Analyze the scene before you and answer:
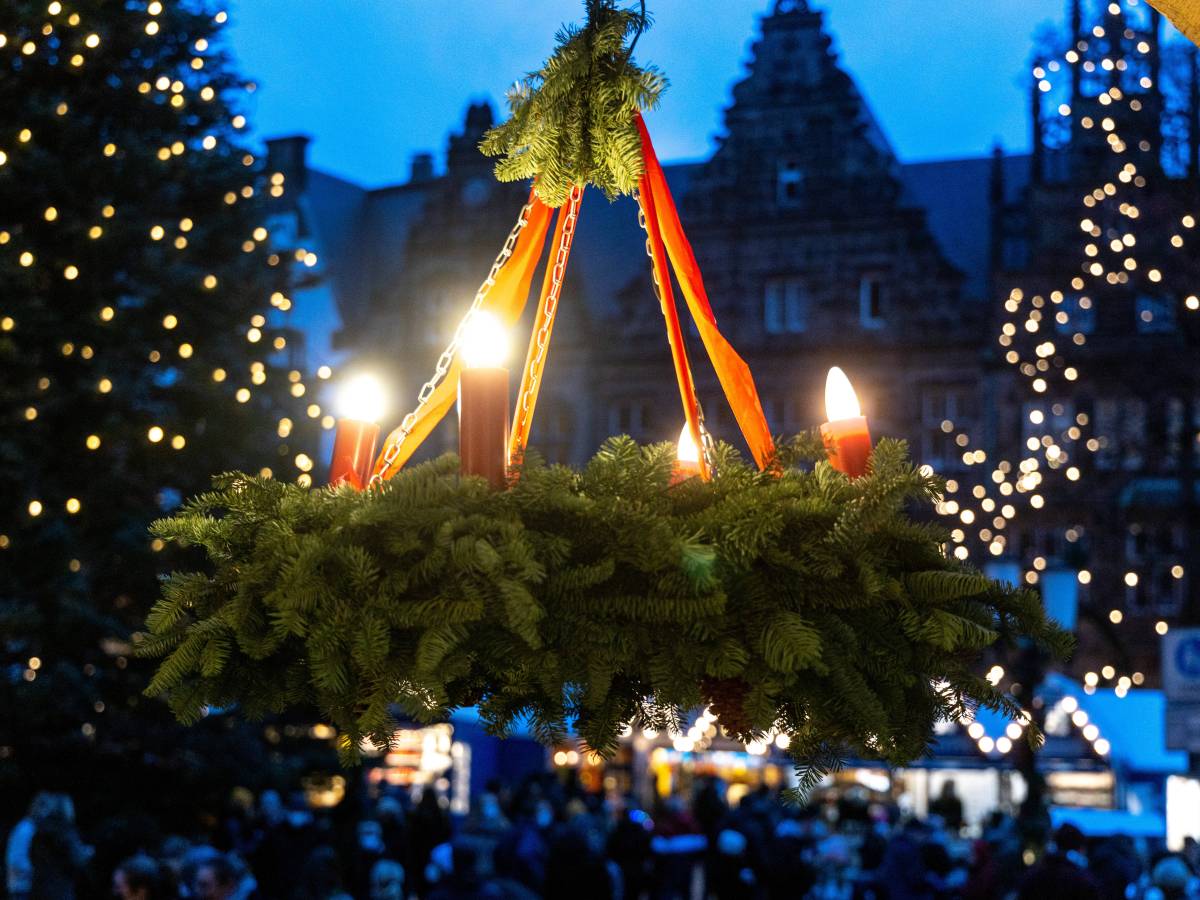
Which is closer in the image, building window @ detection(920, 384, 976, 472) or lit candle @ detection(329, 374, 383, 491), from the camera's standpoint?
lit candle @ detection(329, 374, 383, 491)

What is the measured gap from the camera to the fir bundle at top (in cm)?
212

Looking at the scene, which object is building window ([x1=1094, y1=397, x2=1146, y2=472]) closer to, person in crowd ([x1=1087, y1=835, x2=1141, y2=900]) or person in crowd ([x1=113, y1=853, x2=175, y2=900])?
person in crowd ([x1=1087, y1=835, x2=1141, y2=900])

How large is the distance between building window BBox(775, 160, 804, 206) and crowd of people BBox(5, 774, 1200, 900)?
13305 millimetres

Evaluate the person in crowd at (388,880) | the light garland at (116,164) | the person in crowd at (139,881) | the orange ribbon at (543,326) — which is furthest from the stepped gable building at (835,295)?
the orange ribbon at (543,326)

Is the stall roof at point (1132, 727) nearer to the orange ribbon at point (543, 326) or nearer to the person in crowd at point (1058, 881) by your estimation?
the person in crowd at point (1058, 881)

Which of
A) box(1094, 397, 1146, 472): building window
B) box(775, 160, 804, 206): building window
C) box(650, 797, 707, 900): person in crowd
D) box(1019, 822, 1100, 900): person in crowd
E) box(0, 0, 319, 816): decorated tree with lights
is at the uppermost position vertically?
box(775, 160, 804, 206): building window

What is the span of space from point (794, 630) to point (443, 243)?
28.1 m

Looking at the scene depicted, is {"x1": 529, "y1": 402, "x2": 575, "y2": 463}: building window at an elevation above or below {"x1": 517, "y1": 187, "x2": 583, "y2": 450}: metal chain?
above

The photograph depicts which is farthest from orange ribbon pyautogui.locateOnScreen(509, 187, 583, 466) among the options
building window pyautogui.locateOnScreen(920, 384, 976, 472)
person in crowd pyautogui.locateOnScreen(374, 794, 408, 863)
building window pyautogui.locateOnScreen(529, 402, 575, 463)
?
building window pyautogui.locateOnScreen(529, 402, 575, 463)

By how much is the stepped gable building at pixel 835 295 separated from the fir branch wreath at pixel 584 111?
22797mm

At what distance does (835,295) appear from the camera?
27516mm

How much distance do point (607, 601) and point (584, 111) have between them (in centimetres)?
97

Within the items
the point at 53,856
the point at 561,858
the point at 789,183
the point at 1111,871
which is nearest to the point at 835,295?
the point at 789,183

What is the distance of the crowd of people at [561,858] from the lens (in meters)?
7.13
